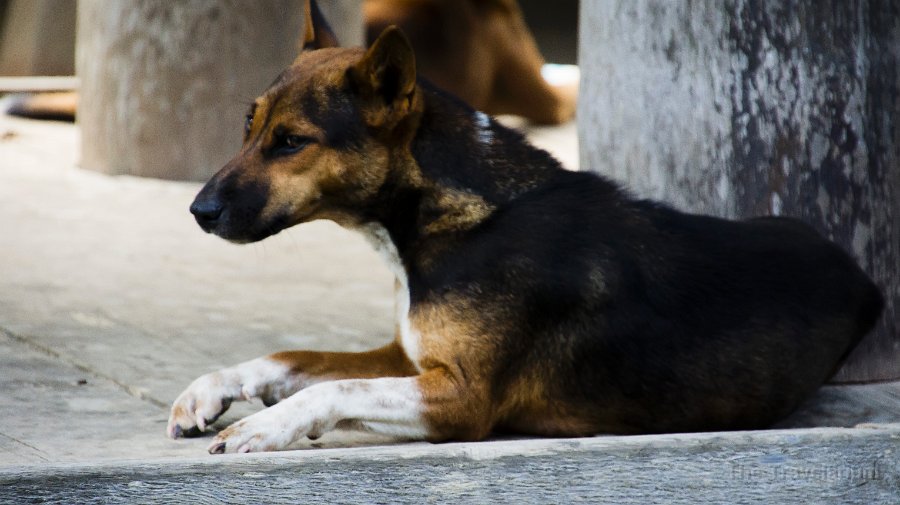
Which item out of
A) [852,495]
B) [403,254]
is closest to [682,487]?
[852,495]

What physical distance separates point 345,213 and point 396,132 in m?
0.25

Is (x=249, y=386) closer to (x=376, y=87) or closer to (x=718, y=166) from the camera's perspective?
(x=376, y=87)

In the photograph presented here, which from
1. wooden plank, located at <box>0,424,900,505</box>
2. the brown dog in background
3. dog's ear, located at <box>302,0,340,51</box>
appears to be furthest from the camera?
the brown dog in background

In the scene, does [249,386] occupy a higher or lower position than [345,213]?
lower

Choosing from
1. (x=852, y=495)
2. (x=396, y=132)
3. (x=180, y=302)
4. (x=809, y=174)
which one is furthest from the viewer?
(x=180, y=302)

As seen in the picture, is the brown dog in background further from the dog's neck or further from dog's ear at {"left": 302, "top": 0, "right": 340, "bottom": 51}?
the dog's neck

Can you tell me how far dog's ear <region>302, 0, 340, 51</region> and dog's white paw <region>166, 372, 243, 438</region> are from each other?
109 cm

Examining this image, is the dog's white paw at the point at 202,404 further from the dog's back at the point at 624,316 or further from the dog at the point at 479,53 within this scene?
the dog at the point at 479,53

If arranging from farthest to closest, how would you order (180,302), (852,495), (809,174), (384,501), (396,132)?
(180,302) < (809,174) < (396,132) < (852,495) < (384,501)

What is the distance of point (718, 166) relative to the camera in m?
4.29

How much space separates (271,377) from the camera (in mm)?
3689

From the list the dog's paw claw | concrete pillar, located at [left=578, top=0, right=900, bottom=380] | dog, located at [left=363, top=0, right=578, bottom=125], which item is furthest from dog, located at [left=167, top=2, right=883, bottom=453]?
dog, located at [left=363, top=0, right=578, bottom=125]

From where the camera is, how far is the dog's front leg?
3230mm

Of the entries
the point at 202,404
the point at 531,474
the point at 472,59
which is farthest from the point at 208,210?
the point at 472,59
